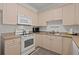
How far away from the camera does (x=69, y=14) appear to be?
72.1 inches

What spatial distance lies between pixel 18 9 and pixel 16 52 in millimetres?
1024

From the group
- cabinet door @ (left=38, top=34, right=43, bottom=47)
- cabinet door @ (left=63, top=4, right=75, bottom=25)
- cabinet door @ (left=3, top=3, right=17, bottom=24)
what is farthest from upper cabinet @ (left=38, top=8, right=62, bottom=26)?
cabinet door @ (left=3, top=3, right=17, bottom=24)

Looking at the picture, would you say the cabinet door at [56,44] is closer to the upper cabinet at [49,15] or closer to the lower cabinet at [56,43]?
the lower cabinet at [56,43]

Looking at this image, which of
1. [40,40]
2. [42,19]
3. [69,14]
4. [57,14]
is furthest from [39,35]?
[69,14]

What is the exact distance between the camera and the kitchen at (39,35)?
4.68ft

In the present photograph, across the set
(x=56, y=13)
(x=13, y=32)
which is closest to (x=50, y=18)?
(x=56, y=13)

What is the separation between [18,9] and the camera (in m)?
1.75

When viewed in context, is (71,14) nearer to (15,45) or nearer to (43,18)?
(43,18)

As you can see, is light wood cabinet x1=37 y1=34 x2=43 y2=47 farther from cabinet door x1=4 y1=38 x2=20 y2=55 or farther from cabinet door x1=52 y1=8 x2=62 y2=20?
cabinet door x1=4 y1=38 x2=20 y2=55

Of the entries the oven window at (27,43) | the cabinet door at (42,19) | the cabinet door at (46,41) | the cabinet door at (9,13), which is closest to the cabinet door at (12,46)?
the oven window at (27,43)

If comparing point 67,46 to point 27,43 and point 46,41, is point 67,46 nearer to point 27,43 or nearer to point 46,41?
point 46,41

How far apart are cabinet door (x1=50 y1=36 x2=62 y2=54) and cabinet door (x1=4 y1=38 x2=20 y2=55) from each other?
95 centimetres

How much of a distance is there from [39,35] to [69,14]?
111 centimetres

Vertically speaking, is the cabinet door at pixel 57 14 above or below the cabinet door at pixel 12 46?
above
